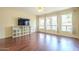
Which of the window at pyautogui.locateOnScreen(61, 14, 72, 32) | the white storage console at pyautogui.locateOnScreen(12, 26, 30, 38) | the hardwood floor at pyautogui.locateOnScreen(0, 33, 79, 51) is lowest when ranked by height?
the hardwood floor at pyautogui.locateOnScreen(0, 33, 79, 51)

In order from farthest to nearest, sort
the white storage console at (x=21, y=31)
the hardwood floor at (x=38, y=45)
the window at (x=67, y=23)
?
the window at (x=67, y=23), the white storage console at (x=21, y=31), the hardwood floor at (x=38, y=45)

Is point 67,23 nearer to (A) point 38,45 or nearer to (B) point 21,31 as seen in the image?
(A) point 38,45

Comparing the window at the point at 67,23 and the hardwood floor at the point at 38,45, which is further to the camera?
the window at the point at 67,23

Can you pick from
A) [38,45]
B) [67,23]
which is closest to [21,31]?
[38,45]

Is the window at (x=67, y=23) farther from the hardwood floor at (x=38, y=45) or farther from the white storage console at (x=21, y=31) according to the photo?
the white storage console at (x=21, y=31)

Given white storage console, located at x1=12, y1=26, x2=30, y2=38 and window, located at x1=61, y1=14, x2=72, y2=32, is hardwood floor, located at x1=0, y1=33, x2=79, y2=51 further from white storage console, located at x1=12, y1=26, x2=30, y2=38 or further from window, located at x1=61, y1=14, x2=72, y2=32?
window, located at x1=61, y1=14, x2=72, y2=32

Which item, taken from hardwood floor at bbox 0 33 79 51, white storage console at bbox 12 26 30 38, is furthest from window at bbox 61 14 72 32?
white storage console at bbox 12 26 30 38

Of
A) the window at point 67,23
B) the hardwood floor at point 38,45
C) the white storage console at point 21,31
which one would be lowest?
the hardwood floor at point 38,45

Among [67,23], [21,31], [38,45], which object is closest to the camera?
[38,45]

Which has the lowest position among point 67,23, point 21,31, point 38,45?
point 38,45

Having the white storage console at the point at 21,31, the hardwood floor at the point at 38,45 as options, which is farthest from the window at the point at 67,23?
the white storage console at the point at 21,31

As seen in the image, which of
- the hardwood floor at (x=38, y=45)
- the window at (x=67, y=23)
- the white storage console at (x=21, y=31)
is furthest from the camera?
the window at (x=67, y=23)
